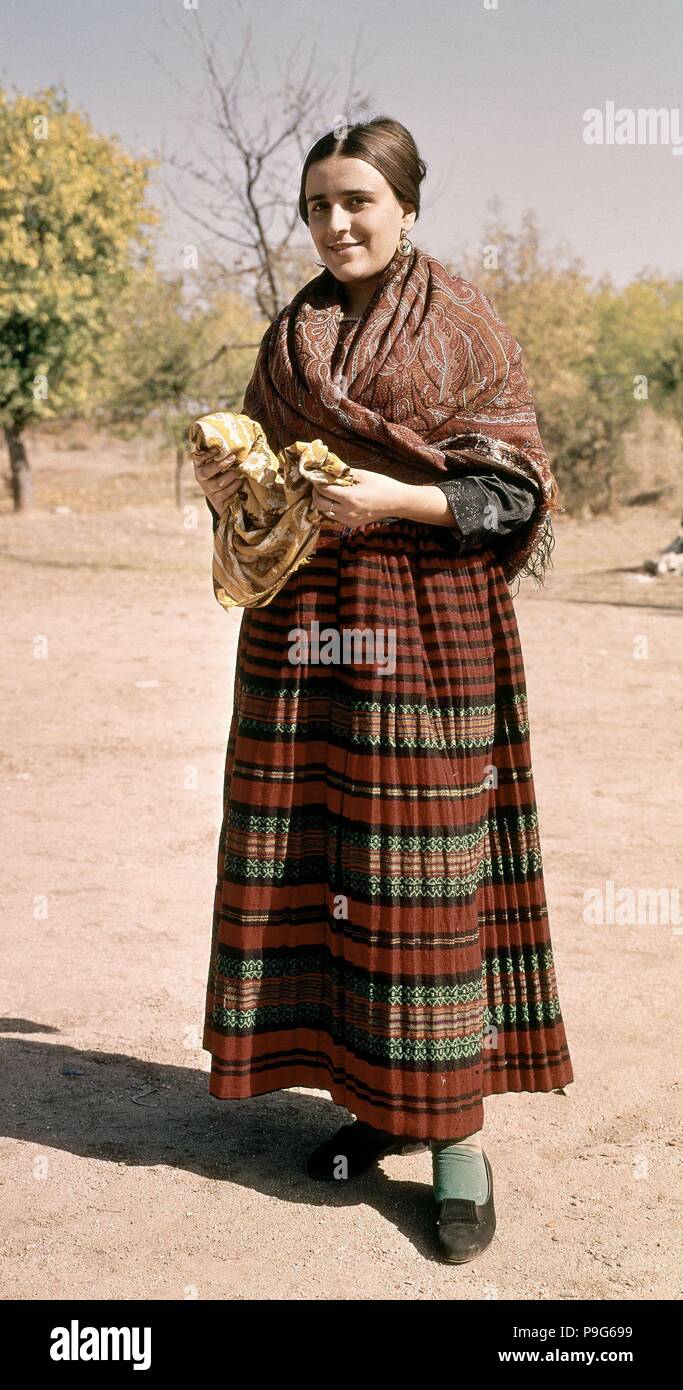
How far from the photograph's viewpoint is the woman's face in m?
2.37

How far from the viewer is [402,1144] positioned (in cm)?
289

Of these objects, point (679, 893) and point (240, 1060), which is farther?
point (679, 893)

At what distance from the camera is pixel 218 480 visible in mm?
2361

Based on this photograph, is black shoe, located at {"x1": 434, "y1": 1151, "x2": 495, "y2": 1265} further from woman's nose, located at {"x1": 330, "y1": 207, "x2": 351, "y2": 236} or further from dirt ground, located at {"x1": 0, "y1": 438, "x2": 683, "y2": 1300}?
woman's nose, located at {"x1": 330, "y1": 207, "x2": 351, "y2": 236}

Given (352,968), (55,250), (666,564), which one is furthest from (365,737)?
(55,250)

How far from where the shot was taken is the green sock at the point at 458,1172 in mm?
2531

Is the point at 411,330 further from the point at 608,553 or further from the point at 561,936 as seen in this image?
the point at 608,553

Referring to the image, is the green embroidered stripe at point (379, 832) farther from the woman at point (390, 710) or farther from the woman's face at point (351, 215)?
the woman's face at point (351, 215)

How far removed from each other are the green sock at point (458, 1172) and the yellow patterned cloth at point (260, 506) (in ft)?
3.65

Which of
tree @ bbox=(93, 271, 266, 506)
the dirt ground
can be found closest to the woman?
the dirt ground

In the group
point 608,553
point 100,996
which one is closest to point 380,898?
point 100,996

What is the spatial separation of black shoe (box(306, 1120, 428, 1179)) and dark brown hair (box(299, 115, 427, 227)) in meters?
1.83

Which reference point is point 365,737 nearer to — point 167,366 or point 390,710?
point 390,710

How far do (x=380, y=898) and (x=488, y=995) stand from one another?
0.40 m
